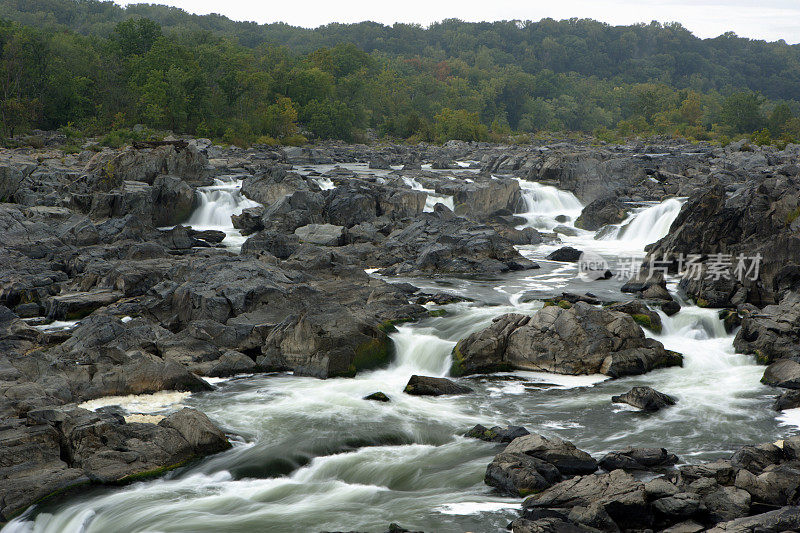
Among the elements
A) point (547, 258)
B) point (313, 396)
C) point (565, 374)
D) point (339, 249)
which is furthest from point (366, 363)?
point (547, 258)

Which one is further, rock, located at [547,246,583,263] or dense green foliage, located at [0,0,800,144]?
dense green foliage, located at [0,0,800,144]

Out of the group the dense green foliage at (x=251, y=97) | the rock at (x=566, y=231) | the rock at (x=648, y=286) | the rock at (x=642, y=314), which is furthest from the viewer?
the dense green foliage at (x=251, y=97)

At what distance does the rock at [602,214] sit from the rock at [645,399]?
26.0 m

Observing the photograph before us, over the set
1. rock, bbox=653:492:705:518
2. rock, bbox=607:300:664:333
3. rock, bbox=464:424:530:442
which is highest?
rock, bbox=607:300:664:333

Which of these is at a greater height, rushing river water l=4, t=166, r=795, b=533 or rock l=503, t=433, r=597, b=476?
rock l=503, t=433, r=597, b=476

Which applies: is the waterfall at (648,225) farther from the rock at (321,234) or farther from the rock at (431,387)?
the rock at (431,387)

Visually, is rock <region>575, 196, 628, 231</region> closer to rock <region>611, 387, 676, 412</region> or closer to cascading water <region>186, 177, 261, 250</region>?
cascading water <region>186, 177, 261, 250</region>

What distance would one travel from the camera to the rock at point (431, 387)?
18.3m

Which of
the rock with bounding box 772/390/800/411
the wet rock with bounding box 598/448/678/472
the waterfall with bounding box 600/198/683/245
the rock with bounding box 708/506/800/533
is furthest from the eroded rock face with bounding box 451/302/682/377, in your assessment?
the waterfall with bounding box 600/198/683/245

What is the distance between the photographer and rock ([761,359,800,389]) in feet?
59.2

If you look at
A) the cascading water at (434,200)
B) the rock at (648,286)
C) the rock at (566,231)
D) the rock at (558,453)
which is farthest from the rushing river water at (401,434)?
the cascading water at (434,200)

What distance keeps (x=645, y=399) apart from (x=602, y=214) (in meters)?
27.1

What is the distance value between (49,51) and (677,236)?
61851 millimetres

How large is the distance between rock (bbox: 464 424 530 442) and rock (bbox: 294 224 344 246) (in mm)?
20001
